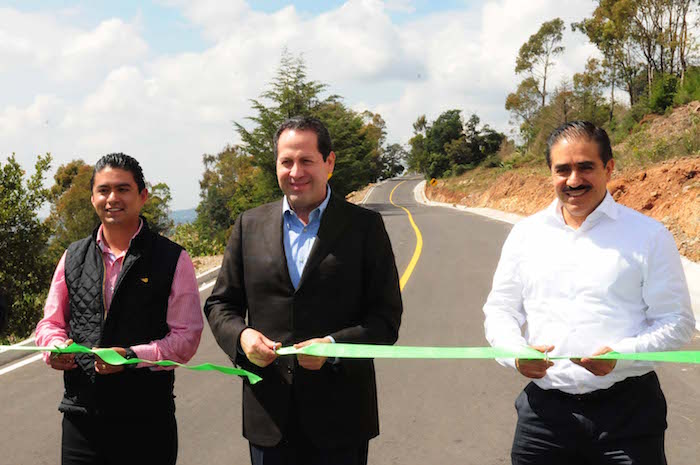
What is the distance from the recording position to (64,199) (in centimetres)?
5944

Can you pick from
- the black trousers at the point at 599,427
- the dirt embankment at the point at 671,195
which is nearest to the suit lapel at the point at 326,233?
the black trousers at the point at 599,427

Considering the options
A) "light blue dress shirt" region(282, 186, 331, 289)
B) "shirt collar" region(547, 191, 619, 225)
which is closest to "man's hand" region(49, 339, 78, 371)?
"light blue dress shirt" region(282, 186, 331, 289)

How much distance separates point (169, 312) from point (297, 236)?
28.2 inches

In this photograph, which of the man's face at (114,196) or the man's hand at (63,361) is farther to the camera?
the man's face at (114,196)

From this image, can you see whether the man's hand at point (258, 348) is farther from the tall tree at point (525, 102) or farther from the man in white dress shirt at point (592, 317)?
the tall tree at point (525, 102)

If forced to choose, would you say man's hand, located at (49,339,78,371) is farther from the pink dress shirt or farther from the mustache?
the mustache

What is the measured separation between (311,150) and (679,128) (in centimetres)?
2782

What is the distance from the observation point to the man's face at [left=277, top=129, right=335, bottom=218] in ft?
8.71

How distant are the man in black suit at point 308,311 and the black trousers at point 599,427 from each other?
0.67 m

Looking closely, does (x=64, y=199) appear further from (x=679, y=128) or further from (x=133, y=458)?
(x=133, y=458)

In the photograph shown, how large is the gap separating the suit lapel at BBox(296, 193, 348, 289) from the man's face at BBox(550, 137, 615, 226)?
91 centimetres

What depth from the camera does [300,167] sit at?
8.72 ft

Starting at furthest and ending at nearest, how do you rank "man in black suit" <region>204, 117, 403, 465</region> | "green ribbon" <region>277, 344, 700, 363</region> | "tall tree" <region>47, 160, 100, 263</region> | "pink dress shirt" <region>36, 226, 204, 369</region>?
1. "tall tree" <region>47, 160, 100, 263</region>
2. "pink dress shirt" <region>36, 226, 204, 369</region>
3. "man in black suit" <region>204, 117, 403, 465</region>
4. "green ribbon" <region>277, 344, 700, 363</region>

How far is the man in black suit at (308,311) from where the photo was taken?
2586 mm
